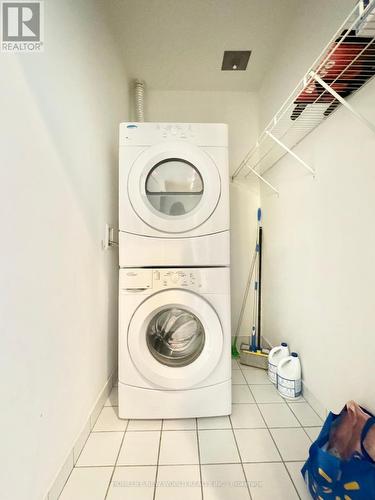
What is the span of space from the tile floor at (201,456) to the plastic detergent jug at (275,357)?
0.23 m

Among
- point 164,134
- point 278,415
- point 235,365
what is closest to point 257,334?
point 235,365

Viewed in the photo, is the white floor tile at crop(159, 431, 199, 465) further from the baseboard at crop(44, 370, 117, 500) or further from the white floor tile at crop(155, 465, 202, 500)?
the baseboard at crop(44, 370, 117, 500)

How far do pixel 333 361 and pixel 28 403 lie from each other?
4.50 feet

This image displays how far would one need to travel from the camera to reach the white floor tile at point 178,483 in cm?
101

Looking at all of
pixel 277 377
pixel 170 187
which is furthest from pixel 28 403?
pixel 277 377

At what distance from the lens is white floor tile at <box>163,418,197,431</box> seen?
138cm

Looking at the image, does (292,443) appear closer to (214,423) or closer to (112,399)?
(214,423)

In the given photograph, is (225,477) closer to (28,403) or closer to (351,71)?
(28,403)

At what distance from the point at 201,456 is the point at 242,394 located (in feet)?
1.86

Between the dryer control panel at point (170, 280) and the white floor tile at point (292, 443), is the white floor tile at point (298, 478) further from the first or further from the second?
the dryer control panel at point (170, 280)

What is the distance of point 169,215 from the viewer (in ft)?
4.86

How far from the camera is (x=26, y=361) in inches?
33.0

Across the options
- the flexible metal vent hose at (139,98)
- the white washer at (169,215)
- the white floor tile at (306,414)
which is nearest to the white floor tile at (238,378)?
the white floor tile at (306,414)

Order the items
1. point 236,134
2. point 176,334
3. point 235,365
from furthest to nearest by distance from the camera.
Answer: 1. point 236,134
2. point 235,365
3. point 176,334
